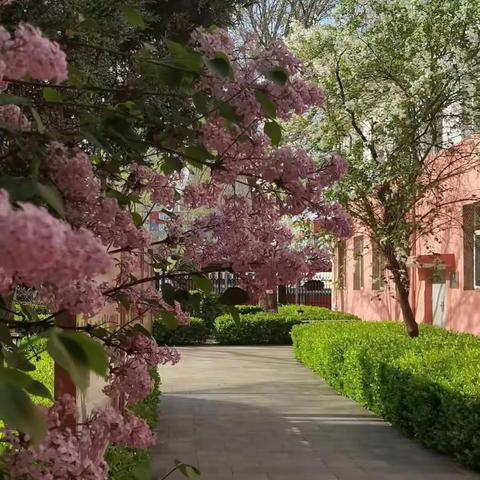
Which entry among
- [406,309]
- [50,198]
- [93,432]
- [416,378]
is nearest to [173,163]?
[93,432]

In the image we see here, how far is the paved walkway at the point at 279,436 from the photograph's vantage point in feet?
22.7

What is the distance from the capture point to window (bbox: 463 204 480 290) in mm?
13212

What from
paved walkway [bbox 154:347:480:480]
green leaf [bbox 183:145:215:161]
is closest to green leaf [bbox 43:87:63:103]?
green leaf [bbox 183:145:215:161]

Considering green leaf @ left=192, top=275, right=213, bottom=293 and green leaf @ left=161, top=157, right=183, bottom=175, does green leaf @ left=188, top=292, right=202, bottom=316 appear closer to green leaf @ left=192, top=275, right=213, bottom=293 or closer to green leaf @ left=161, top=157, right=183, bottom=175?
green leaf @ left=192, top=275, right=213, bottom=293

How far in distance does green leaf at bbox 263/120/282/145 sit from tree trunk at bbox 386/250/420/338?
30.8 ft

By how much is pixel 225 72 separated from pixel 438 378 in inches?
248

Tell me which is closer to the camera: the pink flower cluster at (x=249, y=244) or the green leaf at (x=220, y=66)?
the green leaf at (x=220, y=66)

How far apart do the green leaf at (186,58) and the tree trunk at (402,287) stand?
9.61m

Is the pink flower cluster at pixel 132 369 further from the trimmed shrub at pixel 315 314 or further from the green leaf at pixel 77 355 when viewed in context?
the trimmed shrub at pixel 315 314

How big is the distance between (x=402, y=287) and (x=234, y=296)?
9813 mm

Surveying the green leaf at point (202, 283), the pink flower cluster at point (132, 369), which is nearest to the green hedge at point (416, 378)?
the pink flower cluster at point (132, 369)

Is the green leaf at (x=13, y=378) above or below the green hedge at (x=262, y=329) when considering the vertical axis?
above

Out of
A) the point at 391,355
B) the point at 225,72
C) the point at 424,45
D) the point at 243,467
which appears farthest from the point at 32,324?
the point at 424,45

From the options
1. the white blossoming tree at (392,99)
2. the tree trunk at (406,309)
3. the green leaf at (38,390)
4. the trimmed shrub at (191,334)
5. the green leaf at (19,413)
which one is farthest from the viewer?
the trimmed shrub at (191,334)
